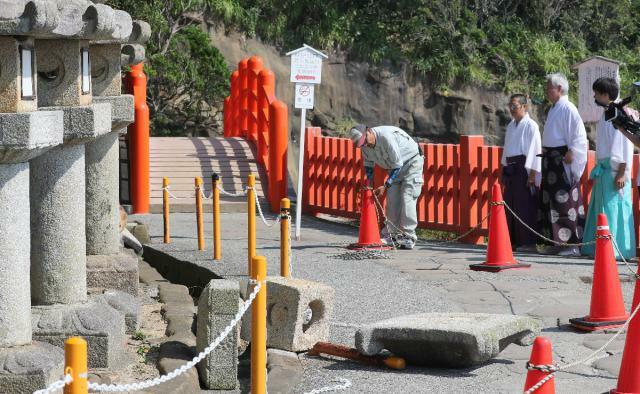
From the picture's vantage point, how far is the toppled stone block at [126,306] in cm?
781

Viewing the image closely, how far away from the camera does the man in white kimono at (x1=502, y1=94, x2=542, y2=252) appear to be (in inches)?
489

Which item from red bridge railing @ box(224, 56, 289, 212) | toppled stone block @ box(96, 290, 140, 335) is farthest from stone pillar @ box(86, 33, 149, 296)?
red bridge railing @ box(224, 56, 289, 212)

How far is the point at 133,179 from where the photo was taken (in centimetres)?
1662

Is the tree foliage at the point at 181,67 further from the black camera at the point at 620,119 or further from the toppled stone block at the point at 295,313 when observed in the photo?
the toppled stone block at the point at 295,313

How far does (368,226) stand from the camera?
12.5m

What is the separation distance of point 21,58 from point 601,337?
13.4 feet

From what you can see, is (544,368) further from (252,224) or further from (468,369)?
(252,224)

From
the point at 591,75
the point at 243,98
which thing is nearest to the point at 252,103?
the point at 243,98

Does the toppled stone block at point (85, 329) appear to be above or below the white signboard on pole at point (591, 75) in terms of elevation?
below

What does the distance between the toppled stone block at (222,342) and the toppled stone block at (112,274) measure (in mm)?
2503

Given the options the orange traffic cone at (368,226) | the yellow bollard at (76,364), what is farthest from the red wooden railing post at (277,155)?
the yellow bollard at (76,364)

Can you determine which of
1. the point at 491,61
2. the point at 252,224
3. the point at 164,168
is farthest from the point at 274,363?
the point at 491,61

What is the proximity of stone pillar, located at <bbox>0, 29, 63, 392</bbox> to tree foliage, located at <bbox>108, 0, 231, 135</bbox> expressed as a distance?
16.8 metres

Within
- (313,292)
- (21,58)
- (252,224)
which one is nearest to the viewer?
(21,58)
